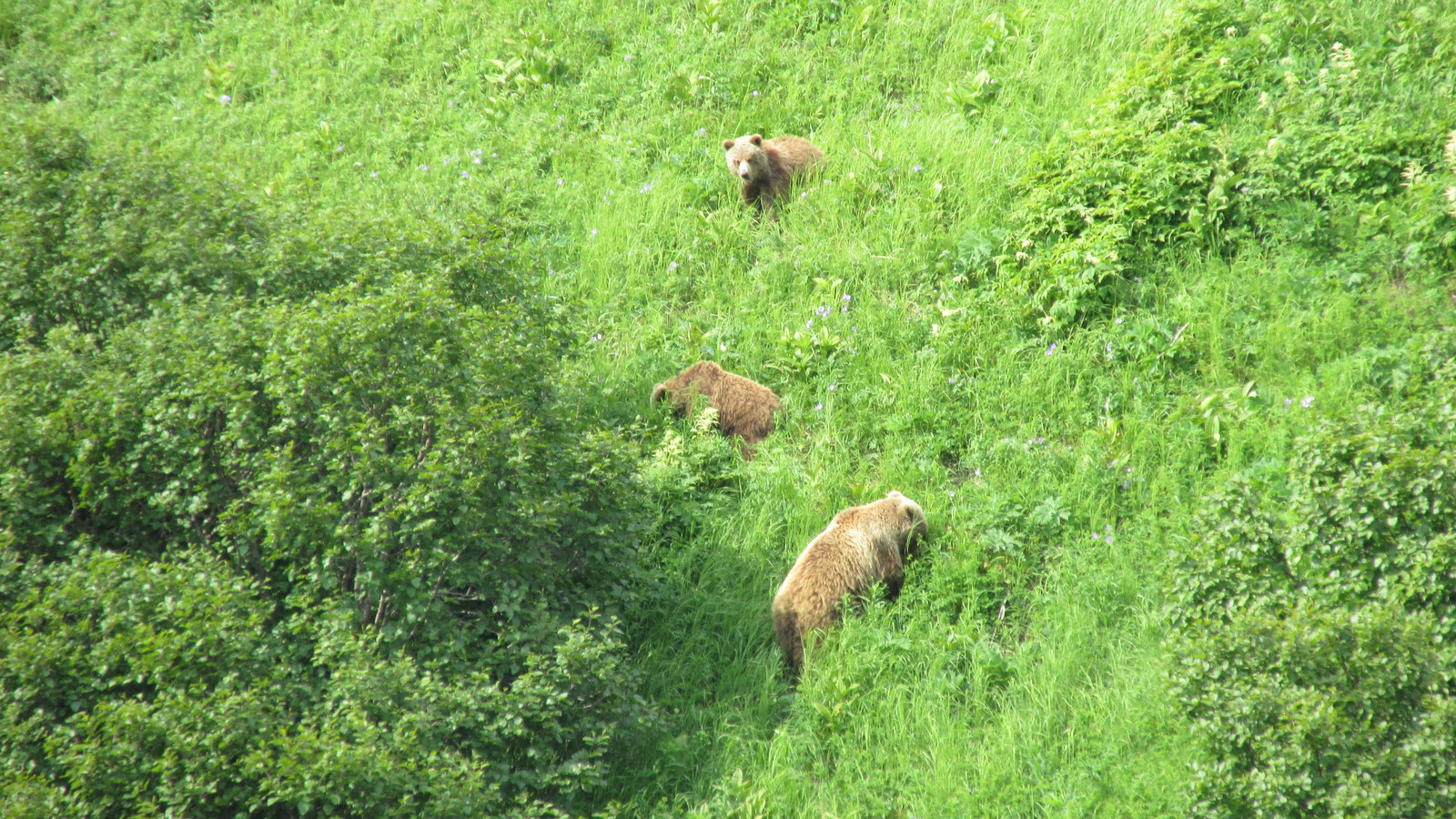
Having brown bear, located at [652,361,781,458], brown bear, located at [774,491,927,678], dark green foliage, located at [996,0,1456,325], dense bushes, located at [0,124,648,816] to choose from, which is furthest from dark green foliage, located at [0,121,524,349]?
dark green foliage, located at [996,0,1456,325]

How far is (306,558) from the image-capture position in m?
5.19

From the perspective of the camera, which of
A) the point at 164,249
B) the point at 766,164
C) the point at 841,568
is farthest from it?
the point at 766,164

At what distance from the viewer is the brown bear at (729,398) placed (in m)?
7.20

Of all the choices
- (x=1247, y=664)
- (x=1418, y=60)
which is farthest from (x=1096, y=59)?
(x=1247, y=664)

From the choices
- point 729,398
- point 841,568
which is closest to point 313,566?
point 841,568

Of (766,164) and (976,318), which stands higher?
(766,164)

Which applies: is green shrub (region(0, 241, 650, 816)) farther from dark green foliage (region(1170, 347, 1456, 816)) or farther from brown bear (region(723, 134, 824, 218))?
brown bear (region(723, 134, 824, 218))

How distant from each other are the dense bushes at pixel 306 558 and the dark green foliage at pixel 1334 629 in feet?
9.03

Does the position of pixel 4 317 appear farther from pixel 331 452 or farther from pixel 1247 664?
pixel 1247 664

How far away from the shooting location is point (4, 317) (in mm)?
6434

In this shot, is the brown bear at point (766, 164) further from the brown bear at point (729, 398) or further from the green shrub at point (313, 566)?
the green shrub at point (313, 566)

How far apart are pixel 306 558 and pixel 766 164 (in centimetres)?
529

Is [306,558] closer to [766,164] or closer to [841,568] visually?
[841,568]

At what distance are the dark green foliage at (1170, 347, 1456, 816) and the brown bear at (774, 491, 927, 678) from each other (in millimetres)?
1728
